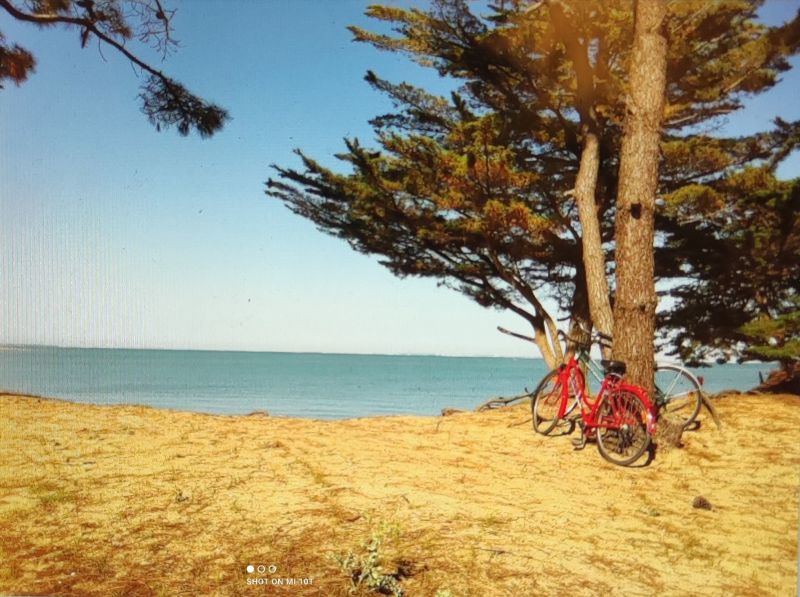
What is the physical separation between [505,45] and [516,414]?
4.48 metres

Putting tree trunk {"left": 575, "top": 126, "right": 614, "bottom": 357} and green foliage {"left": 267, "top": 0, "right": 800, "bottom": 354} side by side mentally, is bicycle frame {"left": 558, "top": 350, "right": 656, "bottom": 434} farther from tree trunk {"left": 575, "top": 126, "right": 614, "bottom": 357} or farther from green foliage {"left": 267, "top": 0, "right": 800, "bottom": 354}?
green foliage {"left": 267, "top": 0, "right": 800, "bottom": 354}

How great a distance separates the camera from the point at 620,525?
2789 mm

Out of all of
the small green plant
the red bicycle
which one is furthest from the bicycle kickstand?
the small green plant

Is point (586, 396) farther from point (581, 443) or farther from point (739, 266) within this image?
point (739, 266)

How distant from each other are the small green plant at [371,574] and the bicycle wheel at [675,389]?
310 cm

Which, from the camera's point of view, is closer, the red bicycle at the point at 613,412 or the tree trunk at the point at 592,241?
the red bicycle at the point at 613,412

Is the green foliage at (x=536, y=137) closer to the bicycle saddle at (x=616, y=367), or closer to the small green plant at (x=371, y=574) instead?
the bicycle saddle at (x=616, y=367)

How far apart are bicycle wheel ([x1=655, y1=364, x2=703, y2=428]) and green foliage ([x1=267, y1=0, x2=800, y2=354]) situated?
2.32 metres

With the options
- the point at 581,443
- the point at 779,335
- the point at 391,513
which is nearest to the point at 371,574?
the point at 391,513

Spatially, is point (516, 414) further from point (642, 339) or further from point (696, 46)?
point (696, 46)

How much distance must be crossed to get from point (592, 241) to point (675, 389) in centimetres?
180

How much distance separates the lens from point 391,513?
2795 millimetres

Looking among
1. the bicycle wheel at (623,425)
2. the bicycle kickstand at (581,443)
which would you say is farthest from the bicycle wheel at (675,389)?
the bicycle kickstand at (581,443)

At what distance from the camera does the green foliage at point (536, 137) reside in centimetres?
580
